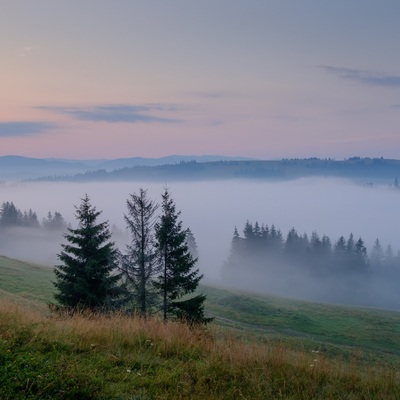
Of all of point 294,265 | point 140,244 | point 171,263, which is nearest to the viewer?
point 171,263

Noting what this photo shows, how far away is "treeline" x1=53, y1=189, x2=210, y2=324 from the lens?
63.6 feet

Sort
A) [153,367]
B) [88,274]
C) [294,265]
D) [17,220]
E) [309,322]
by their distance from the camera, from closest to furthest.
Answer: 1. [153,367]
2. [88,274]
3. [309,322]
4. [294,265]
5. [17,220]

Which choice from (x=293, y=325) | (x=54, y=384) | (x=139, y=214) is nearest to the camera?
(x=54, y=384)

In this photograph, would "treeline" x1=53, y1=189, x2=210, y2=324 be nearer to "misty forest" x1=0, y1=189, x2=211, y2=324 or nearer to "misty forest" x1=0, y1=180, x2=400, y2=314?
"misty forest" x1=0, y1=189, x2=211, y2=324

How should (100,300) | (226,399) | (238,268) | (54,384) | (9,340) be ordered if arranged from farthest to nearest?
(238,268), (100,300), (9,340), (226,399), (54,384)

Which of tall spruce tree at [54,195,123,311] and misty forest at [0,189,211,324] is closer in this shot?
tall spruce tree at [54,195,123,311]

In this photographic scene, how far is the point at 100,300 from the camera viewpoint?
1936 cm

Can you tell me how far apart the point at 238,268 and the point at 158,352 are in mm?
114016

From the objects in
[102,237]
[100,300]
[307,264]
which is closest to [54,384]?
[100,300]

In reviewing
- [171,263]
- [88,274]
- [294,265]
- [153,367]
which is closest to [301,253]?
[294,265]

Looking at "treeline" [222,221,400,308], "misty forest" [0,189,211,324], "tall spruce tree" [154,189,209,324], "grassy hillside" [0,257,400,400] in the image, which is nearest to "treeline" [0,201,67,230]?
"treeline" [222,221,400,308]

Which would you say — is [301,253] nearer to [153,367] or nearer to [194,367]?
[194,367]

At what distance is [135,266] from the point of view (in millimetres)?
24203

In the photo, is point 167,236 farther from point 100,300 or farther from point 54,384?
point 54,384
